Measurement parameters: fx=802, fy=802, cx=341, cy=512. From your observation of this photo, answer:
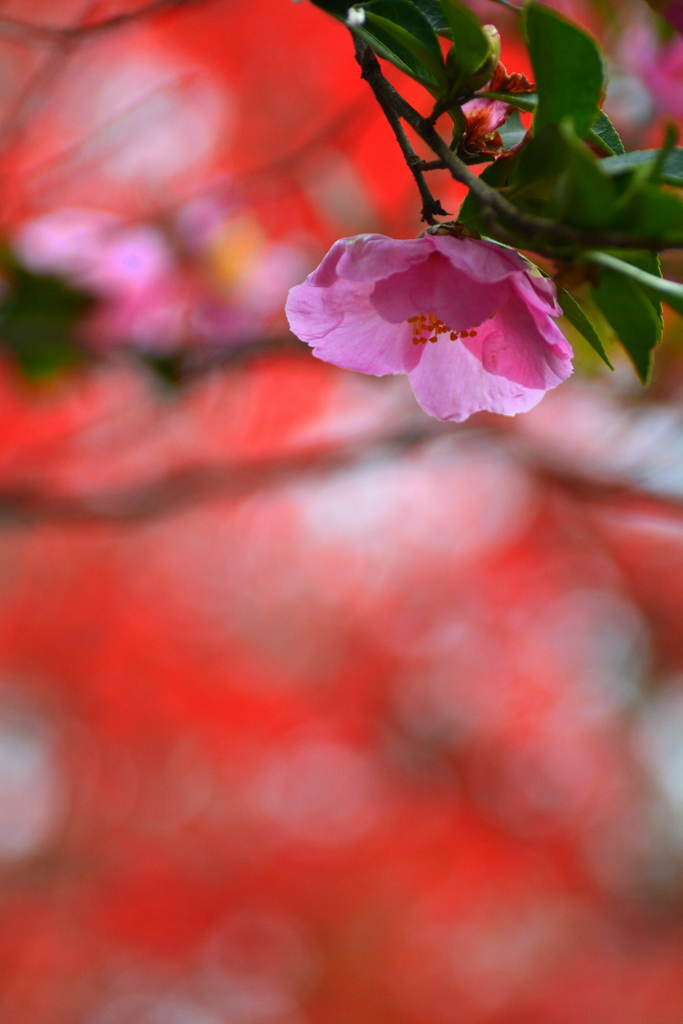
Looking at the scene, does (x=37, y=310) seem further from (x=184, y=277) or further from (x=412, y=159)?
(x=412, y=159)

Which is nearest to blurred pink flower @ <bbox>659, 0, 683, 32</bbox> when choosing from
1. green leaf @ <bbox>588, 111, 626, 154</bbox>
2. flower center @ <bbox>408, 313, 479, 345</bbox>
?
green leaf @ <bbox>588, 111, 626, 154</bbox>

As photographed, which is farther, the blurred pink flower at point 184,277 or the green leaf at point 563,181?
the blurred pink flower at point 184,277

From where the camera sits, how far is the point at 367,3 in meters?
0.31

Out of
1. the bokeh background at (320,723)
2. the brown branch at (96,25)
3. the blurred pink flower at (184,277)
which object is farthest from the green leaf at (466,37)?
the bokeh background at (320,723)

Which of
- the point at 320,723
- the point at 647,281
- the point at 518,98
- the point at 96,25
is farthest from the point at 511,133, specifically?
the point at 320,723

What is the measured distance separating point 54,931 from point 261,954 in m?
0.83

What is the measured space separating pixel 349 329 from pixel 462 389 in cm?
7

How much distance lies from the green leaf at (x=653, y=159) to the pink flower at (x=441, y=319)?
5cm

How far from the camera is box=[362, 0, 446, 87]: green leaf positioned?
1.01 feet

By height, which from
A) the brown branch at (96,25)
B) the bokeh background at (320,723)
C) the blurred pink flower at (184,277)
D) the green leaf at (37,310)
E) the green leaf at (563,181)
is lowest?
the bokeh background at (320,723)

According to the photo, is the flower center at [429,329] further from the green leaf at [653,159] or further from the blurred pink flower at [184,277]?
the blurred pink flower at [184,277]

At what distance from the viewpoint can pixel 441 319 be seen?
36 centimetres

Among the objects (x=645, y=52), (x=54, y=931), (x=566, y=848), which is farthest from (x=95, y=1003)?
(x=645, y=52)

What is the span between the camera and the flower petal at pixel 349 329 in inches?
15.1
